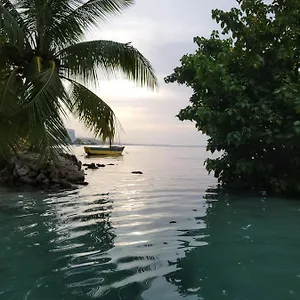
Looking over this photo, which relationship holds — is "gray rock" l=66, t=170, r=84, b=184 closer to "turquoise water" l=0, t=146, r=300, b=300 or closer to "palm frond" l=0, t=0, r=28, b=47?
"turquoise water" l=0, t=146, r=300, b=300

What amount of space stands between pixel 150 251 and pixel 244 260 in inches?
56.1

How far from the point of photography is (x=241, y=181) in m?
13.5

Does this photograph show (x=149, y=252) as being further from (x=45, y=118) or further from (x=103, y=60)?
(x=103, y=60)

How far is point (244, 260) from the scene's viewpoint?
507 cm

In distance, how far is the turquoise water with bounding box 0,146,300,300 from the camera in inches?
156

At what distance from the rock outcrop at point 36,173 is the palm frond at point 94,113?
5976mm

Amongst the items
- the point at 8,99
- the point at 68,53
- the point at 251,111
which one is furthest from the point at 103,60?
the point at 251,111

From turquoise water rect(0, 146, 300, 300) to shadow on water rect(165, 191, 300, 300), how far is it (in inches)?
0.5

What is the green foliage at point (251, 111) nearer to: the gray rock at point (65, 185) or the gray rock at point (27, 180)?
the gray rock at point (65, 185)

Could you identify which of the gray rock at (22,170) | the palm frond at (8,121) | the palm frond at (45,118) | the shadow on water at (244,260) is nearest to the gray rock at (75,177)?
the gray rock at (22,170)

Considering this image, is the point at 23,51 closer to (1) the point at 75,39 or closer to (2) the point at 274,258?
(1) the point at 75,39

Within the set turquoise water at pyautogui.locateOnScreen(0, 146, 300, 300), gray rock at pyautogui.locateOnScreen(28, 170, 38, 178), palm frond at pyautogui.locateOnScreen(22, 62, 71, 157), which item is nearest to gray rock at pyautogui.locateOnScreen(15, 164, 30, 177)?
gray rock at pyautogui.locateOnScreen(28, 170, 38, 178)

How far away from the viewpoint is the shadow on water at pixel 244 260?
398 centimetres

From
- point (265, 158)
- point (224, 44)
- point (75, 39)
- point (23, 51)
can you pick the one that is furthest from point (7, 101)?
point (265, 158)
